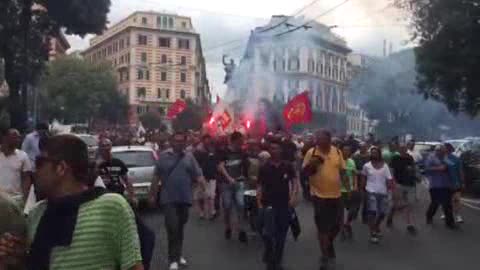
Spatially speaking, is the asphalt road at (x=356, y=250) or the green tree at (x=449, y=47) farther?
the green tree at (x=449, y=47)

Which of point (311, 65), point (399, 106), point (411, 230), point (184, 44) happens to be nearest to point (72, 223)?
point (411, 230)

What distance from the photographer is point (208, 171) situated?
15.2 metres

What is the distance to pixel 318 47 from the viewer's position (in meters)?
64.1

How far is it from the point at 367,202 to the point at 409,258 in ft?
6.66

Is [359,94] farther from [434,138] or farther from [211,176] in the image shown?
[211,176]

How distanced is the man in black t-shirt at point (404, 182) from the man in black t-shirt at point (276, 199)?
185 inches

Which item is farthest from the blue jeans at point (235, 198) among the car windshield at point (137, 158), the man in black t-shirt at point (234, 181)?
the car windshield at point (137, 158)

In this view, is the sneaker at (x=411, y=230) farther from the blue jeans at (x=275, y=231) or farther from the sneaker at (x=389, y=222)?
the blue jeans at (x=275, y=231)

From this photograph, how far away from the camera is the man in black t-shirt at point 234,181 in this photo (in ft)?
40.8

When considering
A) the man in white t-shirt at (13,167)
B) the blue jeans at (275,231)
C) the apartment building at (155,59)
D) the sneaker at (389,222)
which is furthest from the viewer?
the apartment building at (155,59)

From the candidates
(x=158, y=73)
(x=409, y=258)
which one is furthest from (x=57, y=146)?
(x=158, y=73)

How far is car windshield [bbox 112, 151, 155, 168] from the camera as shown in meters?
17.2

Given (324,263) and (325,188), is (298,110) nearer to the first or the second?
(325,188)

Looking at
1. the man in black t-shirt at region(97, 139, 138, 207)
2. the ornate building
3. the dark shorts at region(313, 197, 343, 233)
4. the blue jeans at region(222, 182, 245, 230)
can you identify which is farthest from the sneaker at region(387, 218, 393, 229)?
the ornate building
